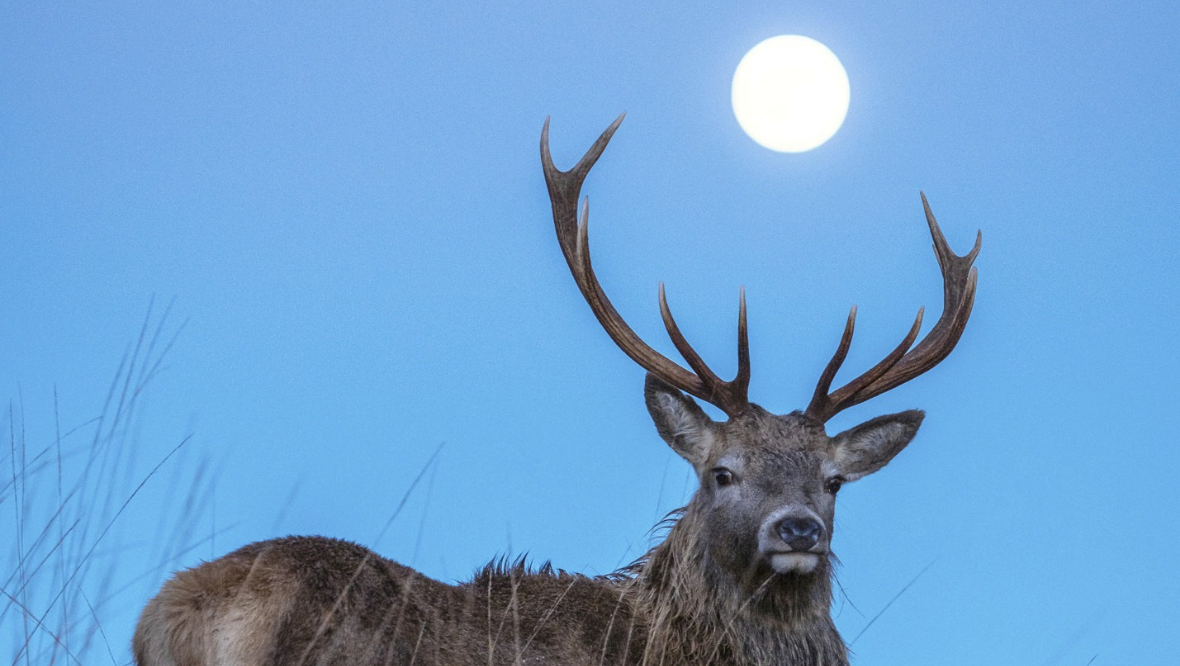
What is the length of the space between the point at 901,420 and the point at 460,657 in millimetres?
2752

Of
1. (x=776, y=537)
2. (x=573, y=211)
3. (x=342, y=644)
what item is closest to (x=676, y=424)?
(x=776, y=537)

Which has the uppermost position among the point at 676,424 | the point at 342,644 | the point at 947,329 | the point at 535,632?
the point at 947,329

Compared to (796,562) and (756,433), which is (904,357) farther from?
(796,562)

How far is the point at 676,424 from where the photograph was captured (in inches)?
236

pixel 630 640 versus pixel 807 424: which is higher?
pixel 807 424

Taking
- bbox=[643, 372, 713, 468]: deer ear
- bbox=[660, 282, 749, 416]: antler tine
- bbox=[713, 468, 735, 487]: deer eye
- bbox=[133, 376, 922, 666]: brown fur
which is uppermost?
bbox=[660, 282, 749, 416]: antler tine

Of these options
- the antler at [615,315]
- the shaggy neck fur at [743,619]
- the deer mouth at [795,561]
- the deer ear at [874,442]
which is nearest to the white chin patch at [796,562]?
the deer mouth at [795,561]

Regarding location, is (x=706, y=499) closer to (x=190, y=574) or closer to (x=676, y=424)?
(x=676, y=424)

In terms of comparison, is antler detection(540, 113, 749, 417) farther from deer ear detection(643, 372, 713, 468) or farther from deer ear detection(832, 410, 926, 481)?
deer ear detection(832, 410, 926, 481)

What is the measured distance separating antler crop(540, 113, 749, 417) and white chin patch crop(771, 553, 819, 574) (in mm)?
1032

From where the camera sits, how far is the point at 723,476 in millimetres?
5586

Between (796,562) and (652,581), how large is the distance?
2.93ft

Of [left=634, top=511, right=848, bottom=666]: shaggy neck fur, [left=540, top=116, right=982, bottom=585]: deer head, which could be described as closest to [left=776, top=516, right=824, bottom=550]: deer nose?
[left=540, top=116, right=982, bottom=585]: deer head

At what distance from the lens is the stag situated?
409 centimetres
